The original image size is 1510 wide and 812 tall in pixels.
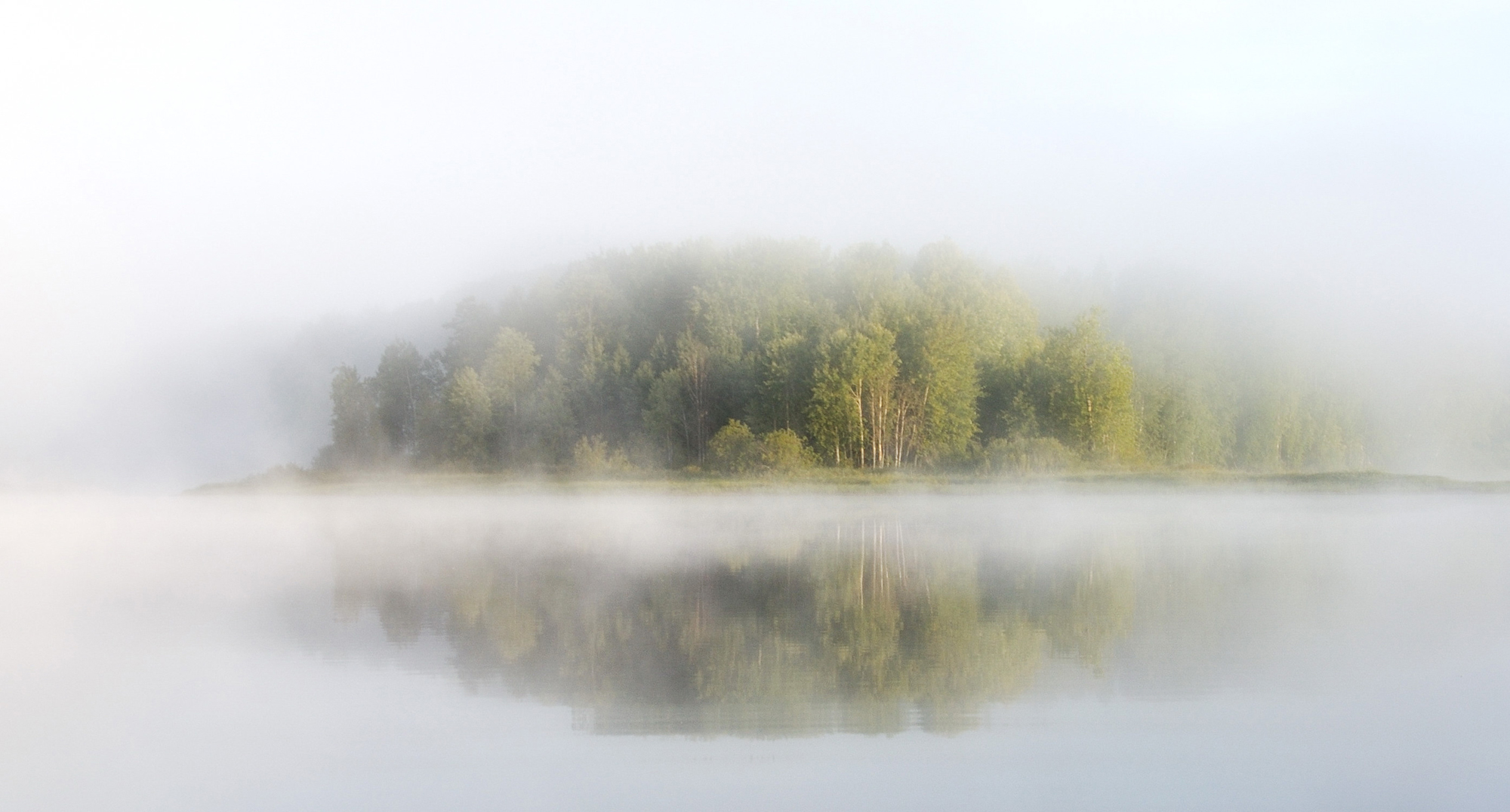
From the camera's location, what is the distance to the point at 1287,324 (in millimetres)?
70375

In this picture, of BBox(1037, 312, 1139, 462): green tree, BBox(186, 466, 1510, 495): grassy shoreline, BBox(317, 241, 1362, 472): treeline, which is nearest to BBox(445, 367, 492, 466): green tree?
BBox(317, 241, 1362, 472): treeline

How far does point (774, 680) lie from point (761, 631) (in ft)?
6.42

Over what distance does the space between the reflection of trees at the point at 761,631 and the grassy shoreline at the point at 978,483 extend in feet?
78.1

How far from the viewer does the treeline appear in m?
49.3

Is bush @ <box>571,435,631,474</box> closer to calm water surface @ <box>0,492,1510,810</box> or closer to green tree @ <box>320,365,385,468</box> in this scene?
green tree @ <box>320,365,385,468</box>

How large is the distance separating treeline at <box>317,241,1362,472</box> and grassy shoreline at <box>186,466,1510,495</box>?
1.93 m

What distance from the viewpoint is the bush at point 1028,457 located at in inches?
1753

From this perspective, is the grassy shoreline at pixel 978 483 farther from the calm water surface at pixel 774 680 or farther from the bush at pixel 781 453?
the calm water surface at pixel 774 680

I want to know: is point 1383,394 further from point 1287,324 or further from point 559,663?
point 559,663

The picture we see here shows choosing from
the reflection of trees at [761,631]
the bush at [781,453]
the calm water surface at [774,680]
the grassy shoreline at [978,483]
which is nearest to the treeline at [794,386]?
the bush at [781,453]

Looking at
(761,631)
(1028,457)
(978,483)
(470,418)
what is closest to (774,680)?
(761,631)

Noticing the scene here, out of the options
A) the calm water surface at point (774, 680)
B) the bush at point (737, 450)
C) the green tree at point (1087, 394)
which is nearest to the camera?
the calm water surface at point (774, 680)

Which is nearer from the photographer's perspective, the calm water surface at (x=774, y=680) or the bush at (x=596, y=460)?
the calm water surface at (x=774, y=680)

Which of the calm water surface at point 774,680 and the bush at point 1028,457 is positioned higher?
the calm water surface at point 774,680
